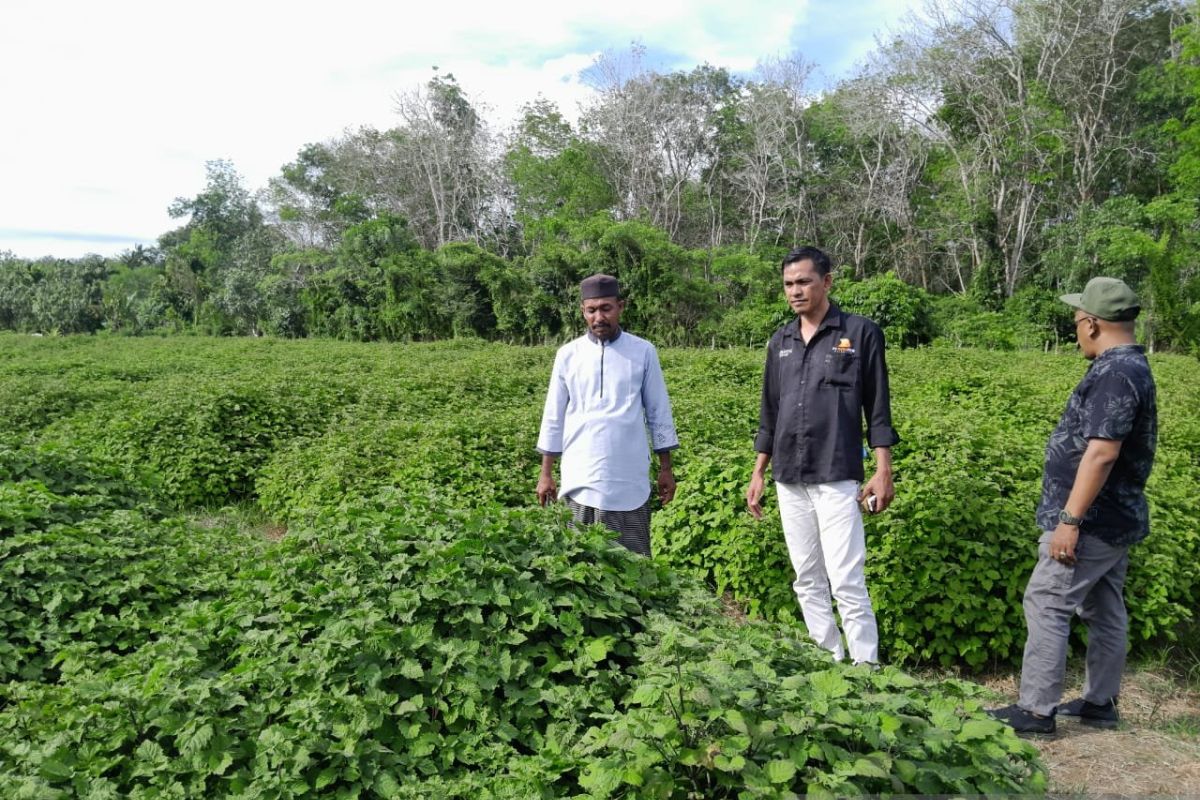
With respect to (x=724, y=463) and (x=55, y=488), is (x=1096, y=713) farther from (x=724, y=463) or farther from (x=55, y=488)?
(x=55, y=488)

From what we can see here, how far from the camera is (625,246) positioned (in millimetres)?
27016

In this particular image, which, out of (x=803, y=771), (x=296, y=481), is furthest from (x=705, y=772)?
(x=296, y=481)

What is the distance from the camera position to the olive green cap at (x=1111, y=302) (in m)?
3.28

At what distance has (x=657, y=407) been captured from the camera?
411 cm

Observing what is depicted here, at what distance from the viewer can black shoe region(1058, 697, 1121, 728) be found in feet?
11.5

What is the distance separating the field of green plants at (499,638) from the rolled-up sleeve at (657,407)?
0.63m

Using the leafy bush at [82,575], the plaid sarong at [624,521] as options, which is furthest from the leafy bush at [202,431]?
the plaid sarong at [624,521]

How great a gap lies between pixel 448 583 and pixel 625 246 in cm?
2467

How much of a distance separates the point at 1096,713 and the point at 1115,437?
1215mm

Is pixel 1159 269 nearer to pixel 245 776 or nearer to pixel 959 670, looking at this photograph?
pixel 959 670

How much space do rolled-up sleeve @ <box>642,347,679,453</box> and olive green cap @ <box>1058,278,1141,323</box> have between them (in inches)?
68.7

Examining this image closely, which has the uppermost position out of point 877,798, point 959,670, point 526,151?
point 526,151

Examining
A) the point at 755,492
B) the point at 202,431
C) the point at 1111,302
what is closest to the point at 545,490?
the point at 755,492

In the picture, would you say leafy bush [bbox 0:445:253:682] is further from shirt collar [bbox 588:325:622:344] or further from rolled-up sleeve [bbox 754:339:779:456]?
rolled-up sleeve [bbox 754:339:779:456]
